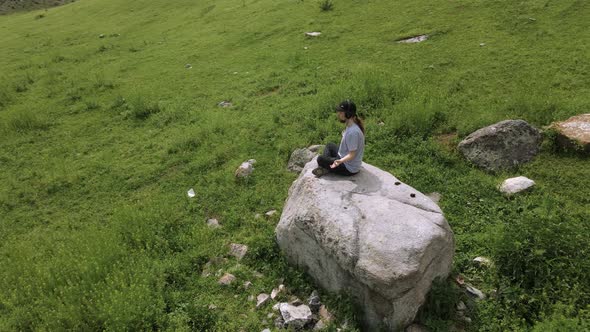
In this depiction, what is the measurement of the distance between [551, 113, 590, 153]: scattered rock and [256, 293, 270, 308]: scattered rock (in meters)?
8.07

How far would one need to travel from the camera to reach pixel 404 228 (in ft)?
21.7

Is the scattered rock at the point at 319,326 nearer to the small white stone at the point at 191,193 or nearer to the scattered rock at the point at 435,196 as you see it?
the scattered rock at the point at 435,196

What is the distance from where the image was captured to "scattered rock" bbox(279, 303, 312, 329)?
694cm

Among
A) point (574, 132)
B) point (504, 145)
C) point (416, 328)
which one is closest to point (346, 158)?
point (416, 328)

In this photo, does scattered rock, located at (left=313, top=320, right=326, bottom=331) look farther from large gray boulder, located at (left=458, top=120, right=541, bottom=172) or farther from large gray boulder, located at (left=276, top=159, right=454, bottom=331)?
large gray boulder, located at (left=458, top=120, right=541, bottom=172)

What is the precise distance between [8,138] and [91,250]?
1094 cm

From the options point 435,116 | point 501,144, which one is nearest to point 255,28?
point 435,116

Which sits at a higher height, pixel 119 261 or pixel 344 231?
pixel 344 231

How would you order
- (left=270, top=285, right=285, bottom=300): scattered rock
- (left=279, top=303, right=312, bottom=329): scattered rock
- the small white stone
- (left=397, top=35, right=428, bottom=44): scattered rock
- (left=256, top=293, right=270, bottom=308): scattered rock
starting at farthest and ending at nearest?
(left=397, top=35, right=428, bottom=44): scattered rock → the small white stone → (left=270, top=285, right=285, bottom=300): scattered rock → (left=256, top=293, right=270, bottom=308): scattered rock → (left=279, top=303, right=312, bottom=329): scattered rock

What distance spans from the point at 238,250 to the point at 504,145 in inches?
275

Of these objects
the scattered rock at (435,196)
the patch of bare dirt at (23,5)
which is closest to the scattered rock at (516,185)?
the scattered rock at (435,196)

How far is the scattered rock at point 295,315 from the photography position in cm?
694

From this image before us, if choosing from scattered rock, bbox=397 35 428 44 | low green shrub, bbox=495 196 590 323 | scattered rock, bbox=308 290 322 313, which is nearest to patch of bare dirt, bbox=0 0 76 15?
scattered rock, bbox=397 35 428 44

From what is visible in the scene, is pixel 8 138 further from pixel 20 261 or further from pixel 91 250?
pixel 91 250
